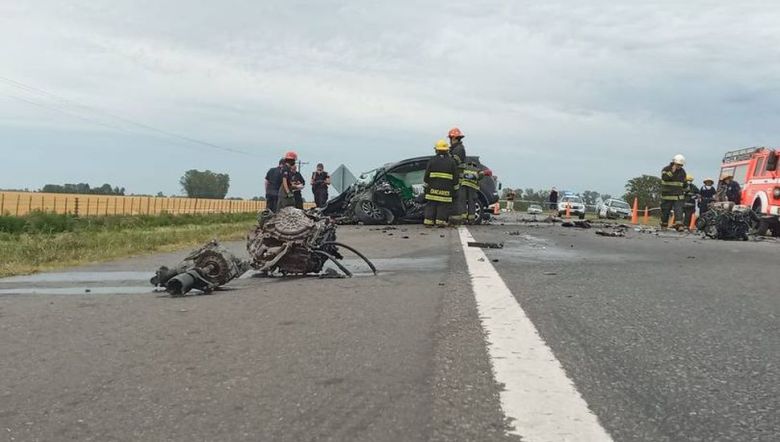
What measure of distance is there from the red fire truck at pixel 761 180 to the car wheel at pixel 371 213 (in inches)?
371

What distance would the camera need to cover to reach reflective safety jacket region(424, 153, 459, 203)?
50.5ft

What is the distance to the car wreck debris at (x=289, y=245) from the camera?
6.75 m

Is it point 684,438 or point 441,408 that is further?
point 441,408

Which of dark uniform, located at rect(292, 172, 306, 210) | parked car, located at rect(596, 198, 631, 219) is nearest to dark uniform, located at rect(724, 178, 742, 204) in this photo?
dark uniform, located at rect(292, 172, 306, 210)

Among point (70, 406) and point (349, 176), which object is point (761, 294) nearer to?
point (70, 406)

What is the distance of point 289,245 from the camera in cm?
671

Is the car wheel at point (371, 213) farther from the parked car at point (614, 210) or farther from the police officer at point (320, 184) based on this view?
the parked car at point (614, 210)

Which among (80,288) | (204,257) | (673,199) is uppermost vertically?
(673,199)

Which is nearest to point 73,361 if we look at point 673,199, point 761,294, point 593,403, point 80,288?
point 593,403

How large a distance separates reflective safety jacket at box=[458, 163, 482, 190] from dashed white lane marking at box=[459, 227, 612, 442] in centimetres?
1219

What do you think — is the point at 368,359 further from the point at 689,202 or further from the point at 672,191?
the point at 689,202

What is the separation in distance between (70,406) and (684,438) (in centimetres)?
227

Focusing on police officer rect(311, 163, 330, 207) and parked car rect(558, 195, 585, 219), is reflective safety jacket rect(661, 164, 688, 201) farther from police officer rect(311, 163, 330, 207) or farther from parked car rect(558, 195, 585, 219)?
parked car rect(558, 195, 585, 219)

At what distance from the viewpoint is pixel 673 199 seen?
17375mm
